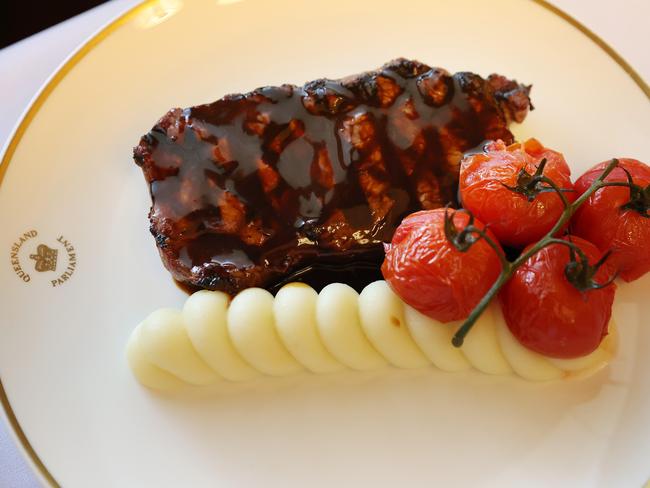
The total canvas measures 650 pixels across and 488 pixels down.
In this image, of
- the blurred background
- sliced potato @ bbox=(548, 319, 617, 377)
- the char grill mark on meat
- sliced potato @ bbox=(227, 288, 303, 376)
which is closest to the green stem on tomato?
sliced potato @ bbox=(548, 319, 617, 377)

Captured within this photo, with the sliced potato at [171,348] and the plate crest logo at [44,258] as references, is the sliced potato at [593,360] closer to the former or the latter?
the sliced potato at [171,348]

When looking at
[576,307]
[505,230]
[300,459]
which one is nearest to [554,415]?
[576,307]

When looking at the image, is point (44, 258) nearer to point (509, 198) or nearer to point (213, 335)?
point (213, 335)

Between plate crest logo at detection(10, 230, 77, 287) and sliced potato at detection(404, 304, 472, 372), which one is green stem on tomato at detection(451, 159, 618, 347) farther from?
plate crest logo at detection(10, 230, 77, 287)

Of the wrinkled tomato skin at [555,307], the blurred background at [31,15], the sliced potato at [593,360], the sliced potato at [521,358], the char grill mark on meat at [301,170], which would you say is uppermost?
the blurred background at [31,15]

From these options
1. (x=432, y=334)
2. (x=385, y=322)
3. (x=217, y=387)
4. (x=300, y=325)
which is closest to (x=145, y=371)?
(x=217, y=387)

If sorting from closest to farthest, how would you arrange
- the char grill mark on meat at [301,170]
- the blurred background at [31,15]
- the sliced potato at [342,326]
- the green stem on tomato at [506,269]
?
the green stem on tomato at [506,269], the sliced potato at [342,326], the char grill mark on meat at [301,170], the blurred background at [31,15]

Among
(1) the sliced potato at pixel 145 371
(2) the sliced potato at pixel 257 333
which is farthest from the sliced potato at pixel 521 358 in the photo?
(1) the sliced potato at pixel 145 371

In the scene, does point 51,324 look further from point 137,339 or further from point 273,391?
point 273,391
